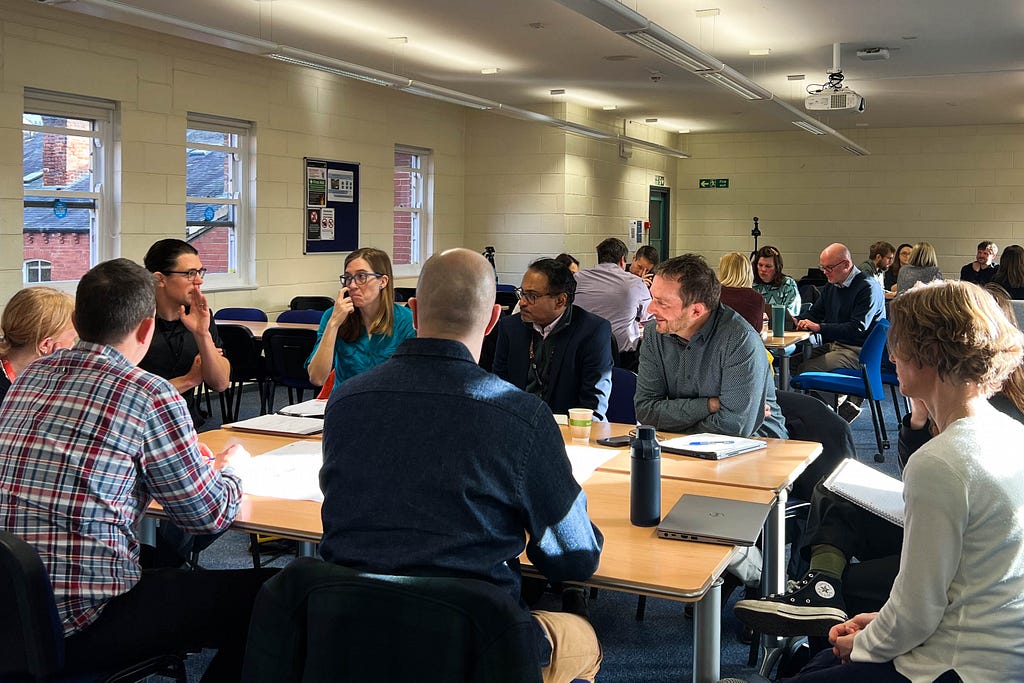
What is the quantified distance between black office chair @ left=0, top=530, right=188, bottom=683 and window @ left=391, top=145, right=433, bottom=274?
9.22 m

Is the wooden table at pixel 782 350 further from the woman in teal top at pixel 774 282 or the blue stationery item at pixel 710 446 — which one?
Answer: the blue stationery item at pixel 710 446

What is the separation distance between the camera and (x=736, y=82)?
7.86m

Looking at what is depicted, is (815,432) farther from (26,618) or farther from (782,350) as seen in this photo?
(782,350)

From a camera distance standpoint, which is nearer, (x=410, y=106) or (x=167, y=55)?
(x=167, y=55)

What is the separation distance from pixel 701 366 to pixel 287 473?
57.2 inches

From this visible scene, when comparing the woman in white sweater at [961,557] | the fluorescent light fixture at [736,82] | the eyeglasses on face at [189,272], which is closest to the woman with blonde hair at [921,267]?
the fluorescent light fixture at [736,82]

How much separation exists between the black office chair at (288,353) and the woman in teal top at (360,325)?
215 cm

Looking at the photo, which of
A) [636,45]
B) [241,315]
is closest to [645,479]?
[241,315]

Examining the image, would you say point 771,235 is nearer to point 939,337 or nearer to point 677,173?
point 677,173

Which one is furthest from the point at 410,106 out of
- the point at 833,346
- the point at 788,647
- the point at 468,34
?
the point at 788,647

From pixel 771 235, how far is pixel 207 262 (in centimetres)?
969

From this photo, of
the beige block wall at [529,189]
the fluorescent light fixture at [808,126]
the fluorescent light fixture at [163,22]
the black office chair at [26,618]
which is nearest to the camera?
the black office chair at [26,618]

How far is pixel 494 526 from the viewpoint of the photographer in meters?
1.69

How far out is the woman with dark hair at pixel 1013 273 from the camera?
8797mm
